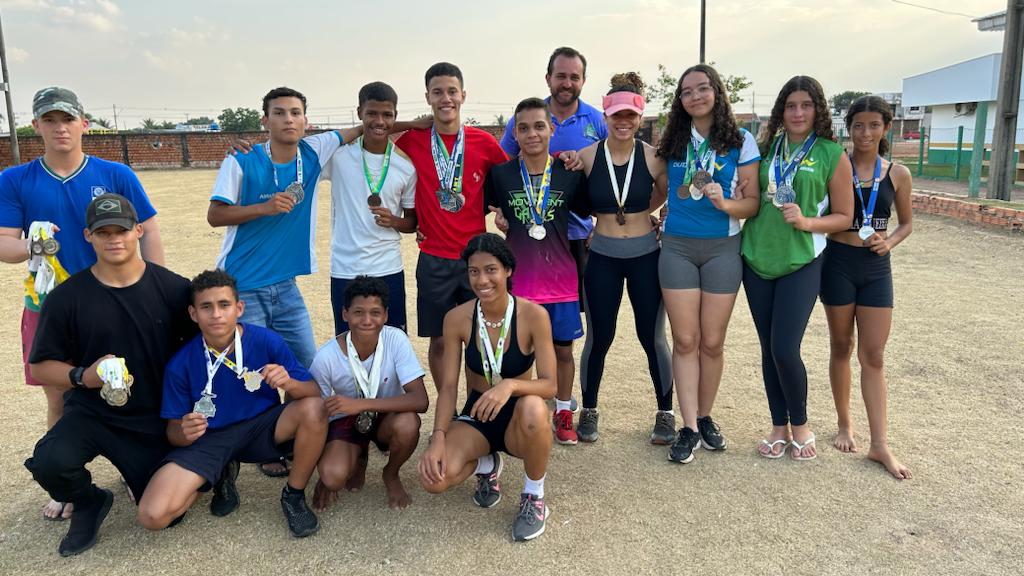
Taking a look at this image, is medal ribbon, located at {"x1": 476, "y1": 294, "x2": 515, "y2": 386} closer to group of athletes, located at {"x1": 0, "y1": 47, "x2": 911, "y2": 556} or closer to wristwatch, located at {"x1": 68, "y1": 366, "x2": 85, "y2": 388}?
group of athletes, located at {"x1": 0, "y1": 47, "x2": 911, "y2": 556}

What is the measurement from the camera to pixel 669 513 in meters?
3.71

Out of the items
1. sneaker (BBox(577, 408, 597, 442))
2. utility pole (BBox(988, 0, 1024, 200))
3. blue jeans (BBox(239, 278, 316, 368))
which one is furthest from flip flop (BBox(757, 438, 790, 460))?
utility pole (BBox(988, 0, 1024, 200))

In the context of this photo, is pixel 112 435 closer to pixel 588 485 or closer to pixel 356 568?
pixel 356 568

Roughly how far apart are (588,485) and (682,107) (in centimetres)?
236

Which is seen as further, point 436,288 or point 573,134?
point 573,134

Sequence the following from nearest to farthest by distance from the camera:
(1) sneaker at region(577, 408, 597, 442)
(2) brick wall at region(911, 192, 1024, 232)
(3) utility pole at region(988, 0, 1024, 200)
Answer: (1) sneaker at region(577, 408, 597, 442)
(2) brick wall at region(911, 192, 1024, 232)
(3) utility pole at region(988, 0, 1024, 200)

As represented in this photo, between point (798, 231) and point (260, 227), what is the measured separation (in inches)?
130

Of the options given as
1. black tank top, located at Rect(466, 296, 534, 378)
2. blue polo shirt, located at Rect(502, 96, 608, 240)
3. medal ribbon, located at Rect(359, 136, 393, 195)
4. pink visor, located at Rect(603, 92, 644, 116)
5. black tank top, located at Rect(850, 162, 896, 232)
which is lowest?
black tank top, located at Rect(466, 296, 534, 378)

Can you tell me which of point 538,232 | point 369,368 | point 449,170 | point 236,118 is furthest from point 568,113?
point 236,118

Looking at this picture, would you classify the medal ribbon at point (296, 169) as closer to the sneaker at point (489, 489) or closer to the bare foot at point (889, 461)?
the sneaker at point (489, 489)

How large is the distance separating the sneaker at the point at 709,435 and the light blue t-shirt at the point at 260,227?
280cm

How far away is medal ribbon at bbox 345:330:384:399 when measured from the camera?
3.93m

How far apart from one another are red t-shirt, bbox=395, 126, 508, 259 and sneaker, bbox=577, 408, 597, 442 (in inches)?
55.2

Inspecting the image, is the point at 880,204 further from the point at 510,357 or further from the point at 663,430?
the point at 510,357
